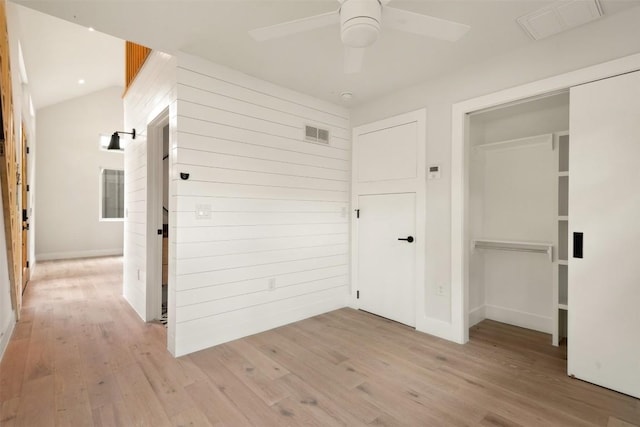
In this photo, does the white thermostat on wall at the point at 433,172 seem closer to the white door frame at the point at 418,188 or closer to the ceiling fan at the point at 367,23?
the white door frame at the point at 418,188

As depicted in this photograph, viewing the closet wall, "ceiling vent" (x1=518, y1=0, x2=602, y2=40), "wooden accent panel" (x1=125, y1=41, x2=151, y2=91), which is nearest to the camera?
"ceiling vent" (x1=518, y1=0, x2=602, y2=40)

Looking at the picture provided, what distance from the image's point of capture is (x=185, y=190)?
2754 millimetres

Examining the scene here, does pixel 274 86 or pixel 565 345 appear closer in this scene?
pixel 565 345

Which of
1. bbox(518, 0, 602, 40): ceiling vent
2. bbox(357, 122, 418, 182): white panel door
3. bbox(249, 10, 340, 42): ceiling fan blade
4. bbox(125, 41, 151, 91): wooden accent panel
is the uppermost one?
bbox(125, 41, 151, 91): wooden accent panel

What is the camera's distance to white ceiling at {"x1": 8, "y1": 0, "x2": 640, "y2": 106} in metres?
2.14

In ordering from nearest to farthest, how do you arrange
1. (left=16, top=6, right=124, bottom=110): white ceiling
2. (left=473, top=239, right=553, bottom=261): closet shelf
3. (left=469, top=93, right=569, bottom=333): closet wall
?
(left=473, top=239, right=553, bottom=261): closet shelf < (left=469, top=93, right=569, bottom=333): closet wall < (left=16, top=6, right=124, bottom=110): white ceiling

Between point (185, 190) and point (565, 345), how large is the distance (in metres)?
3.90

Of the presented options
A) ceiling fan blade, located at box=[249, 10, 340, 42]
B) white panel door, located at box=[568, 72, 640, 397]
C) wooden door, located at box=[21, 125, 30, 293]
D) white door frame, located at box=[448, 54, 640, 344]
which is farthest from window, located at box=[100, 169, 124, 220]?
white panel door, located at box=[568, 72, 640, 397]

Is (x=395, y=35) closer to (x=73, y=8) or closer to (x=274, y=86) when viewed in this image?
(x=274, y=86)

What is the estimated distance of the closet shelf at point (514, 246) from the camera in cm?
316

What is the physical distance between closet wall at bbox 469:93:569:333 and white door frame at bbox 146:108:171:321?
368cm

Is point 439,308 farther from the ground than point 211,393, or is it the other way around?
point 439,308

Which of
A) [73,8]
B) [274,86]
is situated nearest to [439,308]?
[274,86]

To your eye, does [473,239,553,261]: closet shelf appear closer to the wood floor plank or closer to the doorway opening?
the wood floor plank
